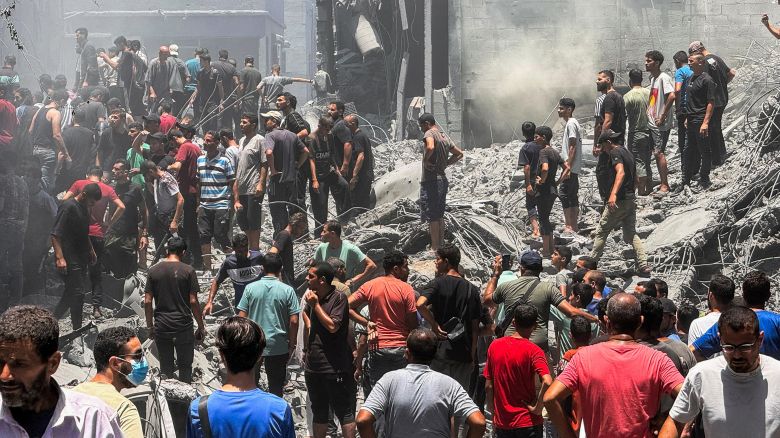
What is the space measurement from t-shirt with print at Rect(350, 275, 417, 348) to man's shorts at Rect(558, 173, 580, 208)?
5433 mm

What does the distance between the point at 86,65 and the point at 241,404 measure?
17215mm

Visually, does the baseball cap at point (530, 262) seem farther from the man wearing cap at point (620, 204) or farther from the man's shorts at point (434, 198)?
the man's shorts at point (434, 198)

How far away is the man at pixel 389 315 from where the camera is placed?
28.7 ft

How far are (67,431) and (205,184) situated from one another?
9.93 metres

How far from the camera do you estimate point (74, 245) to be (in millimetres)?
11922

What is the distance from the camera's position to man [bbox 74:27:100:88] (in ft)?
66.2

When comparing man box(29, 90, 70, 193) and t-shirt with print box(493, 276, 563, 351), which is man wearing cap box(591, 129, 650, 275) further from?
man box(29, 90, 70, 193)

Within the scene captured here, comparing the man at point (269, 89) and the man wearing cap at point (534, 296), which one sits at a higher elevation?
the man wearing cap at point (534, 296)

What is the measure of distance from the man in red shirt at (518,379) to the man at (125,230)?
6.62m

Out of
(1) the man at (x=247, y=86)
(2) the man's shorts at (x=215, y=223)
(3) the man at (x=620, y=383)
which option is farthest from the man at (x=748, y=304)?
(1) the man at (x=247, y=86)

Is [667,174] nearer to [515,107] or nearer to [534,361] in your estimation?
[515,107]

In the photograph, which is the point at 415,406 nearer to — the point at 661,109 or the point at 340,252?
the point at 340,252

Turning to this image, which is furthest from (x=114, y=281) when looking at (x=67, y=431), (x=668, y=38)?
(x=668, y=38)

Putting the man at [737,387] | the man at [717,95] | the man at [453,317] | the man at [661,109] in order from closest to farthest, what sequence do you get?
the man at [737,387] → the man at [453,317] → the man at [717,95] → the man at [661,109]
